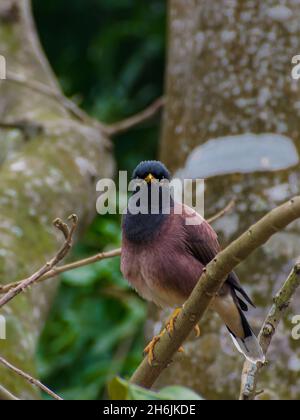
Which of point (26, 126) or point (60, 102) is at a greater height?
point (60, 102)

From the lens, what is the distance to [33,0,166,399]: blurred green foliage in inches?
161

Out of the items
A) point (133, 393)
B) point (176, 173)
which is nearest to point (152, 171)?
point (176, 173)

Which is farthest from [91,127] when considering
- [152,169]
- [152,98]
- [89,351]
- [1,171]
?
[152,98]

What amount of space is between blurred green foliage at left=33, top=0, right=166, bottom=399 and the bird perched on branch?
1369 millimetres

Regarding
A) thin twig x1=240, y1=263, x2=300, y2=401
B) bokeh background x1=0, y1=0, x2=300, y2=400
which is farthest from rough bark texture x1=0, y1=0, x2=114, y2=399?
thin twig x1=240, y1=263, x2=300, y2=401

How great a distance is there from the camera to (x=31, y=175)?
10.7 feet

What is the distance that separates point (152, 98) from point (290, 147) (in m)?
3.17

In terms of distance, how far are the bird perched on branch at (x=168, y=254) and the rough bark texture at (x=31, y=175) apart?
0.44 meters

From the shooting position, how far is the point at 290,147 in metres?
3.03

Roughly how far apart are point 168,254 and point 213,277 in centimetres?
76

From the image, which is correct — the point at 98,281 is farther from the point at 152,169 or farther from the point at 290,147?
the point at 152,169

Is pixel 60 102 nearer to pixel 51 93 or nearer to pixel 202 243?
pixel 51 93

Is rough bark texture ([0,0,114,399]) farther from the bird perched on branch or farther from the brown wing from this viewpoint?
the brown wing

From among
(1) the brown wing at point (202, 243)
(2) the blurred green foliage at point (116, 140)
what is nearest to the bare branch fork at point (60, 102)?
(2) the blurred green foliage at point (116, 140)
